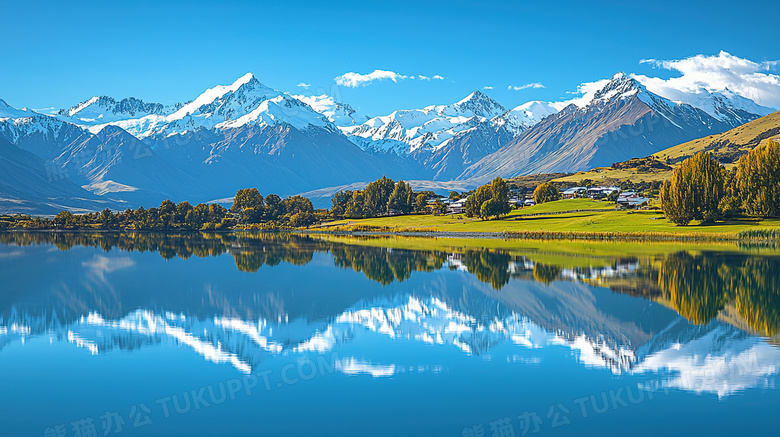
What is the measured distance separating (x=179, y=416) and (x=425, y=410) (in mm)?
6933

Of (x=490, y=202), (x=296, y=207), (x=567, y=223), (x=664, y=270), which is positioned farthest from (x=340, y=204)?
(x=664, y=270)

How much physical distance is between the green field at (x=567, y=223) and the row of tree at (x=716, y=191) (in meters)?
2.29

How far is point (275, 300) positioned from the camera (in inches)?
1499

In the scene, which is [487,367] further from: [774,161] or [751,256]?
[774,161]

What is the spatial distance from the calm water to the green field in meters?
53.7

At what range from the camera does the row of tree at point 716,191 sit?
101 m

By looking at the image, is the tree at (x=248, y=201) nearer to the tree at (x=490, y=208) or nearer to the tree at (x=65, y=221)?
the tree at (x=65, y=221)

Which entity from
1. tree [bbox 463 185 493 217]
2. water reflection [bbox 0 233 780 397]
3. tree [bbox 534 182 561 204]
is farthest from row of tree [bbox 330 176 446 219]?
water reflection [bbox 0 233 780 397]

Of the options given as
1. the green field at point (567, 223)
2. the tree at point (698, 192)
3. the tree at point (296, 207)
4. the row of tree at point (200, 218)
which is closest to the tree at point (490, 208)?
the green field at point (567, 223)

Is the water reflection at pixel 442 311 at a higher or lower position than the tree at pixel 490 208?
lower

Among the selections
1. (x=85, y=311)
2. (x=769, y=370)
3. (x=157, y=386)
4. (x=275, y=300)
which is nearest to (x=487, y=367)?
(x=769, y=370)

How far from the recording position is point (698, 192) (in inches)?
3969

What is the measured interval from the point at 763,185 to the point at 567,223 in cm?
3199

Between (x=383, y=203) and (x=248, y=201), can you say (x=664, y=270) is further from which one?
(x=248, y=201)
